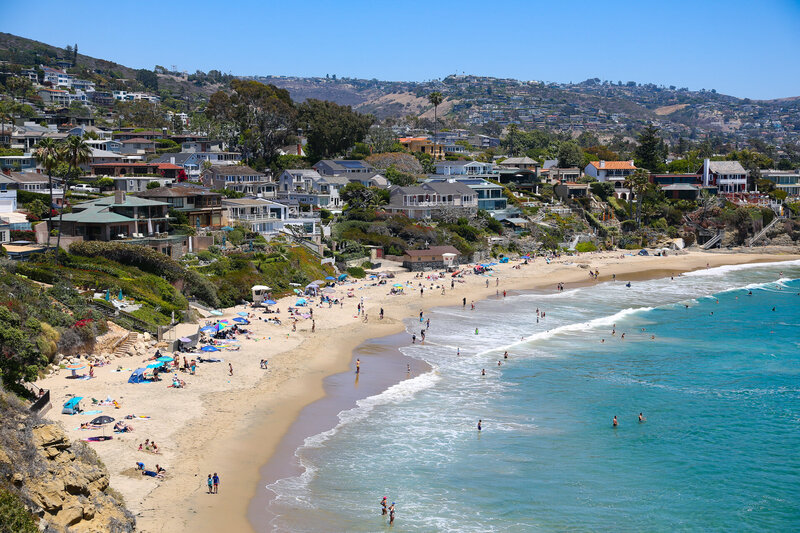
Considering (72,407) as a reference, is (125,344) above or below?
above

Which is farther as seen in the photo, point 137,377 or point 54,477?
point 137,377

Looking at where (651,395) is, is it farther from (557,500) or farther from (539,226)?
(539,226)

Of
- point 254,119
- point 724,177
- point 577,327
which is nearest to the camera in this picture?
point 577,327

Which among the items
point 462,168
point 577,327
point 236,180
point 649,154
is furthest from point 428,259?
point 649,154

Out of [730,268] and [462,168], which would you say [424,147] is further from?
[730,268]

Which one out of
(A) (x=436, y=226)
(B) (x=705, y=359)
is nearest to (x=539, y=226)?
(A) (x=436, y=226)
